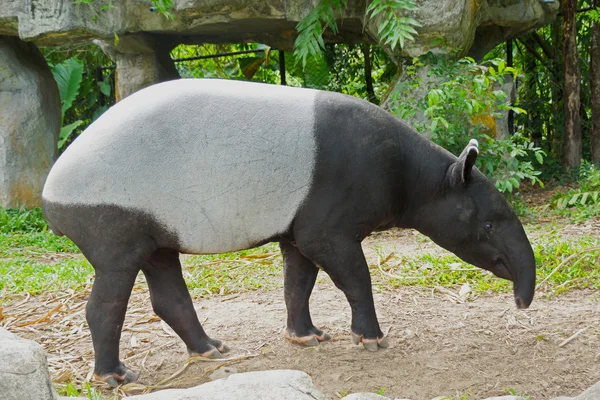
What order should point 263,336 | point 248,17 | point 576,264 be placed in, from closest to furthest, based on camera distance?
point 263,336 → point 576,264 → point 248,17

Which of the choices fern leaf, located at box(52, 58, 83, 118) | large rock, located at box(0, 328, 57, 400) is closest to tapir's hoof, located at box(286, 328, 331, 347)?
large rock, located at box(0, 328, 57, 400)

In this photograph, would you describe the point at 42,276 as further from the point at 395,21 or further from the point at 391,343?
the point at 395,21

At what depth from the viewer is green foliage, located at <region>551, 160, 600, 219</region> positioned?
26.2ft

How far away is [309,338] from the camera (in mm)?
4672

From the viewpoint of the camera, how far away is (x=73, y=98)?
41.3ft

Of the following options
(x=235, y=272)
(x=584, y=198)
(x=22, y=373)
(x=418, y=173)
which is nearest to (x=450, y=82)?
(x=584, y=198)

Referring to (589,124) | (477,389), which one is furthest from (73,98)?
(477,389)

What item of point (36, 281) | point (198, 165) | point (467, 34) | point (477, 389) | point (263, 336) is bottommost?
point (36, 281)

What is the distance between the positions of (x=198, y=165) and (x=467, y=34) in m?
4.90

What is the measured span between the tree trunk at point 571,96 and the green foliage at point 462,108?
2.53 meters

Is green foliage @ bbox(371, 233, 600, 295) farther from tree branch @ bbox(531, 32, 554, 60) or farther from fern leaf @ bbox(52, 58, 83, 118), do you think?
fern leaf @ bbox(52, 58, 83, 118)

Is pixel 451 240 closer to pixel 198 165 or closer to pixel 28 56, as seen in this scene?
pixel 198 165

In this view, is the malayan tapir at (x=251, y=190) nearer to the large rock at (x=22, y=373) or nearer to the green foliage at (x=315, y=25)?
the large rock at (x=22, y=373)

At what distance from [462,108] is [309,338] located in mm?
3851
